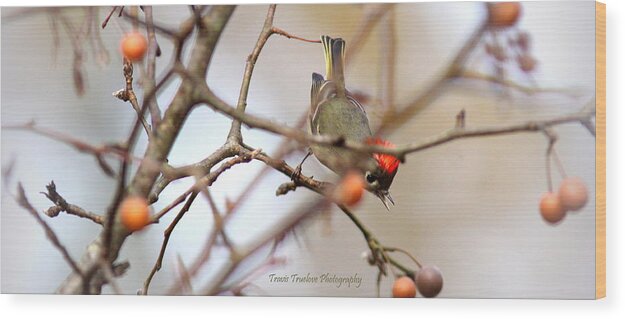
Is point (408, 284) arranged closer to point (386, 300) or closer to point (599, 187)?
point (386, 300)

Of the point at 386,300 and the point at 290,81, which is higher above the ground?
the point at 290,81

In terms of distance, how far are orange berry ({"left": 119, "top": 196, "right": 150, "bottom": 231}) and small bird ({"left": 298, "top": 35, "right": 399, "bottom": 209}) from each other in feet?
1.17

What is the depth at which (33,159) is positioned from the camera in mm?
2686

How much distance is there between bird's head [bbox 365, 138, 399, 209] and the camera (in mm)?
2564

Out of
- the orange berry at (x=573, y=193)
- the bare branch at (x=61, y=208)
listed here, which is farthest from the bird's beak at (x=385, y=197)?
the bare branch at (x=61, y=208)

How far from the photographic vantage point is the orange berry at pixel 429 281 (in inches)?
101

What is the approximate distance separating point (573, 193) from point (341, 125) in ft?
1.67

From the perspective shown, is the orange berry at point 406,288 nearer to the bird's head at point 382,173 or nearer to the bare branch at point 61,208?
the bird's head at point 382,173

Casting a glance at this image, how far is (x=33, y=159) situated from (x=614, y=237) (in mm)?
1275

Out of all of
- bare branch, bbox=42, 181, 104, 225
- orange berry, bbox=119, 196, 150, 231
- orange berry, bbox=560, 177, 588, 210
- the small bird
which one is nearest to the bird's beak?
the small bird

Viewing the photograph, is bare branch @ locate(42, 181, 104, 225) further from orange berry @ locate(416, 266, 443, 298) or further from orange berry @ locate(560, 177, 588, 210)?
orange berry @ locate(560, 177, 588, 210)

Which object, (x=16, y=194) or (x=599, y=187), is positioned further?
(x=16, y=194)

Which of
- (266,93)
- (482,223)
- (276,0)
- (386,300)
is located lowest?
(386,300)

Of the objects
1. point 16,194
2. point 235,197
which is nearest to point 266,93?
point 235,197
